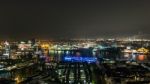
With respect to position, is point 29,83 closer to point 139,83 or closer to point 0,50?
point 139,83

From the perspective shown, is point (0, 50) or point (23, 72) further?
point (0, 50)

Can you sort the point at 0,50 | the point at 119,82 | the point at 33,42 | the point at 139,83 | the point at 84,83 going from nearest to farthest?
the point at 139,83 < the point at 119,82 < the point at 84,83 < the point at 0,50 < the point at 33,42

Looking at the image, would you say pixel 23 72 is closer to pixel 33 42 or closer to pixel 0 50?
pixel 0 50

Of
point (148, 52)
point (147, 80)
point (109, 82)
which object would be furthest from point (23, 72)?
point (148, 52)

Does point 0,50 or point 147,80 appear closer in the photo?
point 147,80

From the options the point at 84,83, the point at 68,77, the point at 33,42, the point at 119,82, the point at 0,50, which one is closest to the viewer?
the point at 119,82

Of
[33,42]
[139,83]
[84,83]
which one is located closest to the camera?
[139,83]

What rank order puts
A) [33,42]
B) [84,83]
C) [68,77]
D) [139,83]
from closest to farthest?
1. [139,83]
2. [84,83]
3. [68,77]
4. [33,42]

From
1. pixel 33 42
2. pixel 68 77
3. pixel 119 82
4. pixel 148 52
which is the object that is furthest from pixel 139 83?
pixel 33 42
